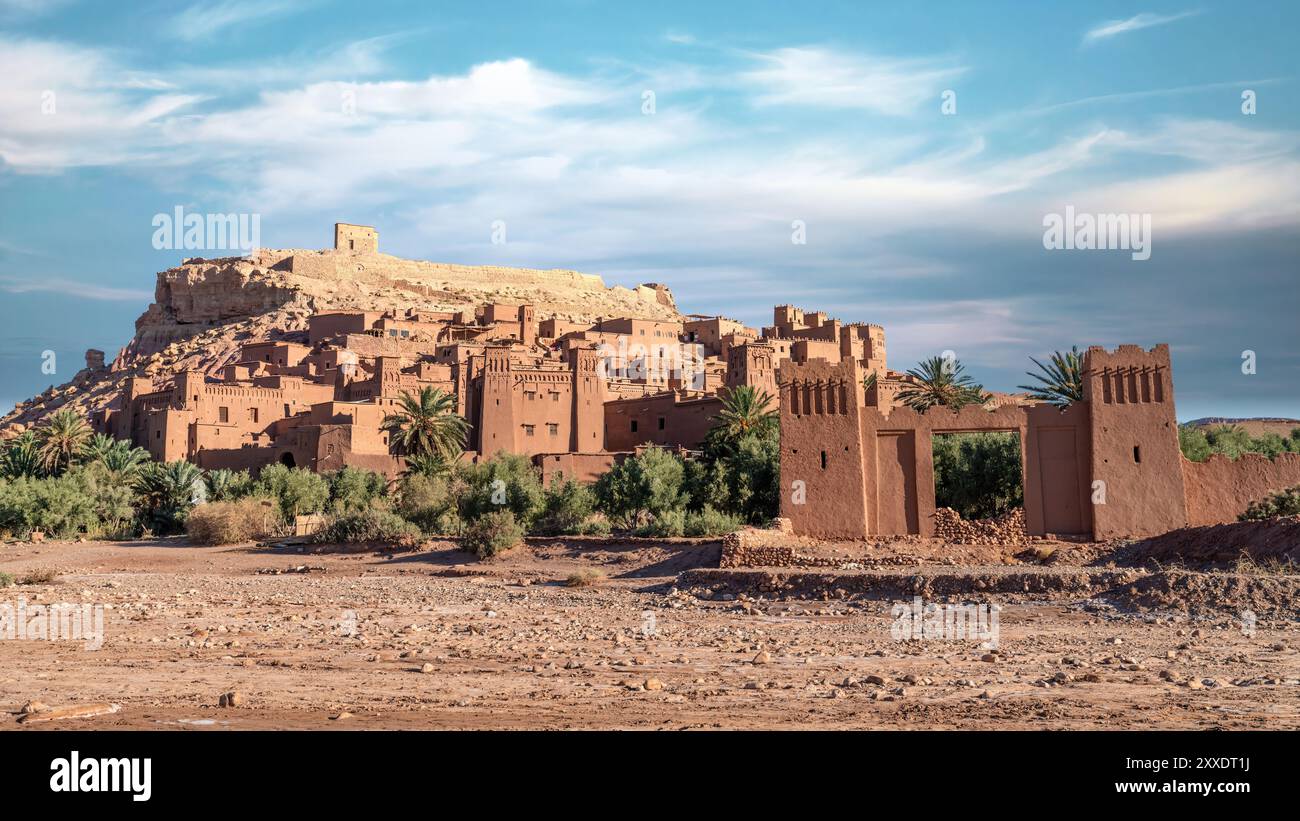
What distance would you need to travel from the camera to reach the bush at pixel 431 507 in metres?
31.2

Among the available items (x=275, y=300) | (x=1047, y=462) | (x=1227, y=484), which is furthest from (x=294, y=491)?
(x=275, y=300)

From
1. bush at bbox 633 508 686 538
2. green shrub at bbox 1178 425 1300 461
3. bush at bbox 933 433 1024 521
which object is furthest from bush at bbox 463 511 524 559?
green shrub at bbox 1178 425 1300 461

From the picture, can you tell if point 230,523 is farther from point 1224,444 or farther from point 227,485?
point 1224,444

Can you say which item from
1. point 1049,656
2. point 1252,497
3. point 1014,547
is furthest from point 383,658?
point 1252,497

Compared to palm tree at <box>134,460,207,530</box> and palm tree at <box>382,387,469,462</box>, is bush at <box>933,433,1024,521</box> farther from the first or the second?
palm tree at <box>134,460,207,530</box>

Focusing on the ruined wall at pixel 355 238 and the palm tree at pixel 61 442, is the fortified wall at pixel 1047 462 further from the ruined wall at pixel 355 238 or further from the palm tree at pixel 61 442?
the ruined wall at pixel 355 238

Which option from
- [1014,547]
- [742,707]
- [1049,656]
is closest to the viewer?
[742,707]

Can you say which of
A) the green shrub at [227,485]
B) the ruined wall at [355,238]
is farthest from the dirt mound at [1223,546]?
the ruined wall at [355,238]

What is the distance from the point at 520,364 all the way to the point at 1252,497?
112 feet

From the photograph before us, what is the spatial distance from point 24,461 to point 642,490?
88.6 feet

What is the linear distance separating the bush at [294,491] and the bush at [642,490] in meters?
9.56

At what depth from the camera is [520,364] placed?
50.4 meters

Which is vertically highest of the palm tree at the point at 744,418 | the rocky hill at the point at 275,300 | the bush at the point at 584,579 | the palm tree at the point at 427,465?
the rocky hill at the point at 275,300
